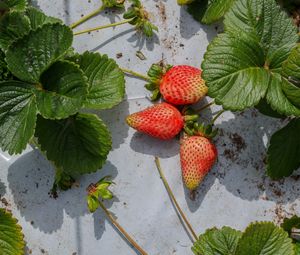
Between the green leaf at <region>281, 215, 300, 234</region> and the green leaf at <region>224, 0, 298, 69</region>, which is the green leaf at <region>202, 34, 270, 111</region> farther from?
the green leaf at <region>281, 215, 300, 234</region>

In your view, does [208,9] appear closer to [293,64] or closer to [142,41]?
[142,41]

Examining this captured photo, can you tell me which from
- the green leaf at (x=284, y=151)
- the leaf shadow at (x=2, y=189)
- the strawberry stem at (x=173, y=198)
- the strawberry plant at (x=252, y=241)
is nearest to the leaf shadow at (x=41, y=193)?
the leaf shadow at (x=2, y=189)

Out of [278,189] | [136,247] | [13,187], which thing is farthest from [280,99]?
[13,187]

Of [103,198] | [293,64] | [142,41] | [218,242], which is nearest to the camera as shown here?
[293,64]

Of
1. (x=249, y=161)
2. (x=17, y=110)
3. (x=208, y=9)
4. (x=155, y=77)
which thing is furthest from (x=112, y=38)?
(x=249, y=161)

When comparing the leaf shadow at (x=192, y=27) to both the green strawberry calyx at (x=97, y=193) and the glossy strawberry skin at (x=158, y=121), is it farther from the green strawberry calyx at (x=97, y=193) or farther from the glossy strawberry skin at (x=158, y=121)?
the green strawberry calyx at (x=97, y=193)

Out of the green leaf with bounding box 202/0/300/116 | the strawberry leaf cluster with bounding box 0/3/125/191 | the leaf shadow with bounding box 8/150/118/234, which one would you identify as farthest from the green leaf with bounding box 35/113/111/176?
the green leaf with bounding box 202/0/300/116

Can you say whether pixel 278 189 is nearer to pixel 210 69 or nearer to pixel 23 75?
pixel 210 69
